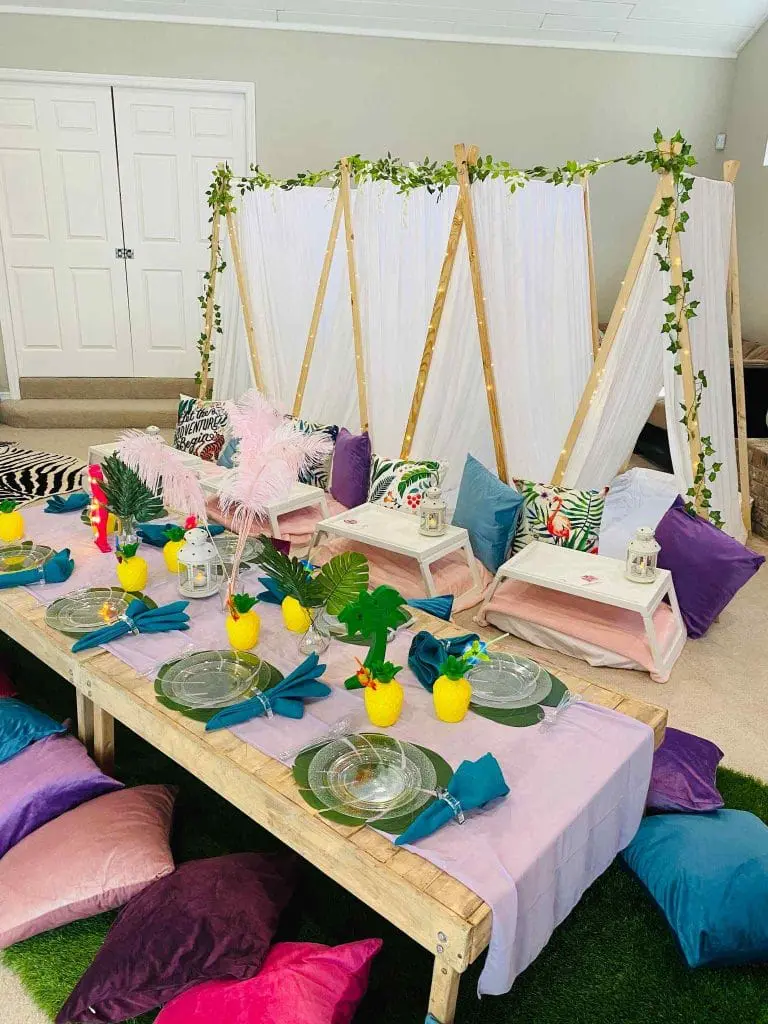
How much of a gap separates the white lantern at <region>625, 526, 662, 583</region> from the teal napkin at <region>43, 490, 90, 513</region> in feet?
7.02

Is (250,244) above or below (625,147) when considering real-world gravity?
below

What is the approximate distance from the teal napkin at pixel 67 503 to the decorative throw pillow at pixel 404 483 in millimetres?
1327

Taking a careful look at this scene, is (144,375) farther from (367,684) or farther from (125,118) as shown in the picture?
(367,684)

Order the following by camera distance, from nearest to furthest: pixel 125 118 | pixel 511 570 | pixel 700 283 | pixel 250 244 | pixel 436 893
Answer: pixel 436 893 < pixel 511 570 < pixel 700 283 < pixel 250 244 < pixel 125 118

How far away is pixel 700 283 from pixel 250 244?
2.51 m

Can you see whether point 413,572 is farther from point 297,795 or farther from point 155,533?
point 297,795

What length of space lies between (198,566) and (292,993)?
122 centimetres

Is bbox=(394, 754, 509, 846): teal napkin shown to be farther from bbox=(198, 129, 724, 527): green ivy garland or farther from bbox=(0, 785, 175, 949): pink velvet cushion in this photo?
bbox=(198, 129, 724, 527): green ivy garland

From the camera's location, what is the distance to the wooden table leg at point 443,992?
1394mm

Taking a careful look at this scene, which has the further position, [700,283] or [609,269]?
[609,269]

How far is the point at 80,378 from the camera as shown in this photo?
6598mm

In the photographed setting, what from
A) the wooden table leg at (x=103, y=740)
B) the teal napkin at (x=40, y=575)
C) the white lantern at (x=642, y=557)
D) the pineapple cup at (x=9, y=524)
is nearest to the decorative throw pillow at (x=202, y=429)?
the pineapple cup at (x=9, y=524)

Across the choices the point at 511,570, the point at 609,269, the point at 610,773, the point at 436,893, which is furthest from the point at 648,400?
the point at 609,269

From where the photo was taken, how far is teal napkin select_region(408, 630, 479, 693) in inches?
76.8
